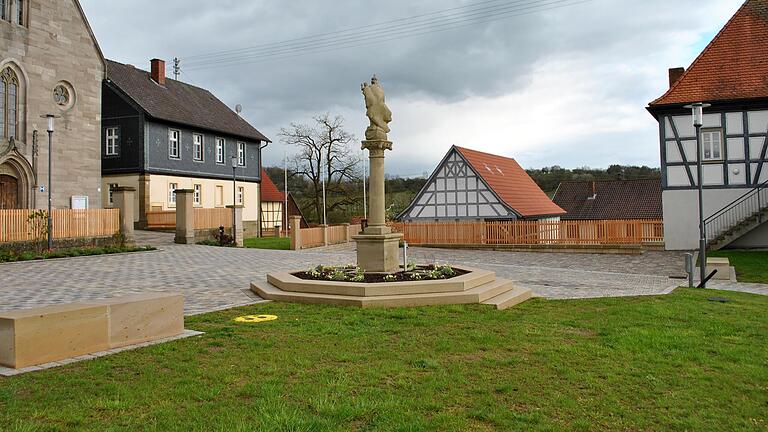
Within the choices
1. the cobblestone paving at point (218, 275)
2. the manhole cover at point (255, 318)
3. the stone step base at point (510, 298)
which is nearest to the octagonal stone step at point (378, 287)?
the stone step base at point (510, 298)

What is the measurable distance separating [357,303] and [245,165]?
3531 centimetres

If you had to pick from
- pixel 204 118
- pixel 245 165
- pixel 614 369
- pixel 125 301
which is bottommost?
pixel 614 369

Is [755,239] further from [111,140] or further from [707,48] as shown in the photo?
[111,140]

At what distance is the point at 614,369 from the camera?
6.14 m

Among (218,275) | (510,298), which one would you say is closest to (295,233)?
(218,275)

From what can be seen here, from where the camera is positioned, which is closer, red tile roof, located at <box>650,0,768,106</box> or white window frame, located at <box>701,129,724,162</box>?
red tile roof, located at <box>650,0,768,106</box>

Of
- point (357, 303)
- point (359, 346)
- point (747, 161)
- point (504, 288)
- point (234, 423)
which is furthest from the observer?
point (747, 161)

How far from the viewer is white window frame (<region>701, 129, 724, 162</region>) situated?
84.7 feet

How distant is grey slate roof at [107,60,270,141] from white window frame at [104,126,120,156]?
2.40 m

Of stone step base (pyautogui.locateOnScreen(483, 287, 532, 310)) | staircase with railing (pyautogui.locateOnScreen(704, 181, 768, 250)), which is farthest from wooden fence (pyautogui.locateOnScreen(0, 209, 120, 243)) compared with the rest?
staircase with railing (pyautogui.locateOnScreen(704, 181, 768, 250))

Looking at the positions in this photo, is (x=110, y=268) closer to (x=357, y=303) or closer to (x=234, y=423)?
(x=357, y=303)

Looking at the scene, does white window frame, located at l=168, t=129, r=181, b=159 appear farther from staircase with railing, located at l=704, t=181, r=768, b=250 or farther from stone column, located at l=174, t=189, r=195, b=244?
staircase with railing, located at l=704, t=181, r=768, b=250

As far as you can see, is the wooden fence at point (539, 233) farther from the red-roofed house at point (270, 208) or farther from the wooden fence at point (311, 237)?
the red-roofed house at point (270, 208)

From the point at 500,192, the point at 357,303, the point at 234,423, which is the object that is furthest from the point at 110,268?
the point at 500,192
